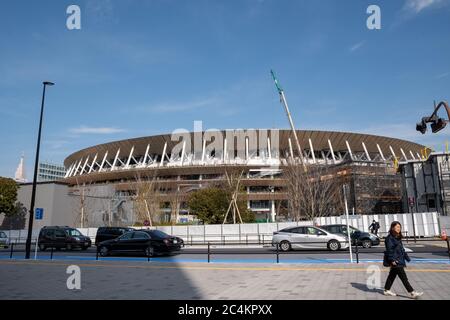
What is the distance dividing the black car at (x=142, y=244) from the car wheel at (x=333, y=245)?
27.0 ft

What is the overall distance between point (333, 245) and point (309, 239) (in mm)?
1300

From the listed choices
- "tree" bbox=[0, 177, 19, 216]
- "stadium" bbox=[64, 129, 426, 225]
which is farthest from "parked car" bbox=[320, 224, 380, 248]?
"tree" bbox=[0, 177, 19, 216]

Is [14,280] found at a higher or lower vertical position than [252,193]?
lower

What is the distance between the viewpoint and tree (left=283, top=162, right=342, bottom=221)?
117 feet

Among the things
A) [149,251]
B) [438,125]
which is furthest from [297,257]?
[438,125]

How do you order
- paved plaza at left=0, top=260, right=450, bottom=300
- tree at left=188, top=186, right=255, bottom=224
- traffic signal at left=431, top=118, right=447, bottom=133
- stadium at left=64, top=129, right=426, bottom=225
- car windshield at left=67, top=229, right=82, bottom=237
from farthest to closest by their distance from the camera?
stadium at left=64, top=129, right=426, bottom=225
tree at left=188, top=186, right=255, bottom=224
car windshield at left=67, top=229, right=82, bottom=237
traffic signal at left=431, top=118, right=447, bottom=133
paved plaza at left=0, top=260, right=450, bottom=300

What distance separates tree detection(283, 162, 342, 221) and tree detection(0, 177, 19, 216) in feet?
104

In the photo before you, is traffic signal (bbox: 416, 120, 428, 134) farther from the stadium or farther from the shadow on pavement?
the stadium

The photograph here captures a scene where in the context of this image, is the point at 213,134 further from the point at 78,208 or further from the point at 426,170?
the point at 426,170

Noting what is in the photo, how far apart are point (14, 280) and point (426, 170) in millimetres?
39220

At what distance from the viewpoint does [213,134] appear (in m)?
71.1

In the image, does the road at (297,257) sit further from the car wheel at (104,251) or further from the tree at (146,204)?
the tree at (146,204)

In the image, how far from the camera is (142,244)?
18016 mm
